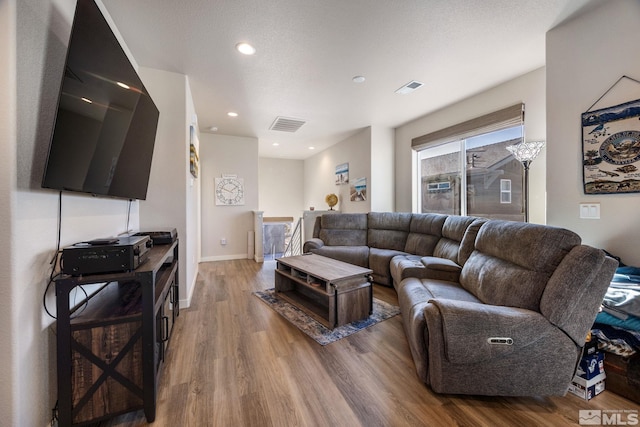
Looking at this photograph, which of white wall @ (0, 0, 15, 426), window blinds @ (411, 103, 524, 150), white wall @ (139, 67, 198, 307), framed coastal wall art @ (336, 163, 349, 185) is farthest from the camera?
framed coastal wall art @ (336, 163, 349, 185)

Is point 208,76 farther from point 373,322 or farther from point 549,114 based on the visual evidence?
point 549,114

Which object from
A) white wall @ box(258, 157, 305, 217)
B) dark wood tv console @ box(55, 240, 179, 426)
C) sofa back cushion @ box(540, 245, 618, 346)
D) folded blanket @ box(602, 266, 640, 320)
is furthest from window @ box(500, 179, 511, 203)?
white wall @ box(258, 157, 305, 217)

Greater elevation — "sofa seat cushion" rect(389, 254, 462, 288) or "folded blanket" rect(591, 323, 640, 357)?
"sofa seat cushion" rect(389, 254, 462, 288)

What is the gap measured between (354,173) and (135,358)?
14.3 ft

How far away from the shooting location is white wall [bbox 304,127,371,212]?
4.66 m

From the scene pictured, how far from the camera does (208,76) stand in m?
2.71

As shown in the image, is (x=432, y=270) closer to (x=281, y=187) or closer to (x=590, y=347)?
(x=590, y=347)

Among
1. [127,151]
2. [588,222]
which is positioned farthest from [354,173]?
[127,151]

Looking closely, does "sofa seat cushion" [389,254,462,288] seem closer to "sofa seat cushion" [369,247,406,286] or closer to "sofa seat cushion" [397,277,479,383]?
"sofa seat cushion" [397,277,479,383]

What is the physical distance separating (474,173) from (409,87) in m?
1.50

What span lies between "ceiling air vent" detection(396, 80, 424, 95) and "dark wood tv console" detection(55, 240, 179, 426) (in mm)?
3104

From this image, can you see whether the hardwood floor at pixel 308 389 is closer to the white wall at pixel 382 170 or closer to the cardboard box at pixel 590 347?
the cardboard box at pixel 590 347

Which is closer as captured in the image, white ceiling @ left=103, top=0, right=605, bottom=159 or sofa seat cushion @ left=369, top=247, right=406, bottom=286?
white ceiling @ left=103, top=0, right=605, bottom=159

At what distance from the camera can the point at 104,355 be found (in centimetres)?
122
